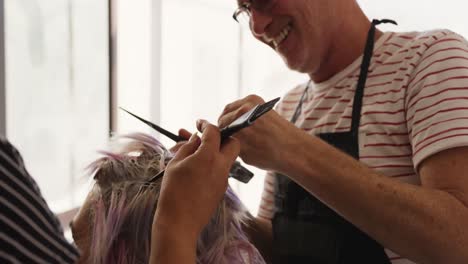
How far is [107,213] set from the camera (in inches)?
37.3

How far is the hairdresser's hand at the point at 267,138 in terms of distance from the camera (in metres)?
0.95

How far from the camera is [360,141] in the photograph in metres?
1.13

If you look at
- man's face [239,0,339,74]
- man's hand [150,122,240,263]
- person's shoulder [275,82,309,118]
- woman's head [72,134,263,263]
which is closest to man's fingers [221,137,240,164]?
man's hand [150,122,240,263]

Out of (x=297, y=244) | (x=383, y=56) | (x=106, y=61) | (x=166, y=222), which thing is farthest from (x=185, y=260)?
(x=106, y=61)

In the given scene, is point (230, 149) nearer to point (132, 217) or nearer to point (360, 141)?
point (132, 217)

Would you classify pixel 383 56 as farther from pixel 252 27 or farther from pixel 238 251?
pixel 238 251

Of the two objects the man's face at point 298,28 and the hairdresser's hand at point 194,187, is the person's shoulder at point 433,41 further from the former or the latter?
the hairdresser's hand at point 194,187

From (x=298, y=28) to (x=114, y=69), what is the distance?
3.47ft

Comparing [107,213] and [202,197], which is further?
[107,213]

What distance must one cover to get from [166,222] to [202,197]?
7 centimetres

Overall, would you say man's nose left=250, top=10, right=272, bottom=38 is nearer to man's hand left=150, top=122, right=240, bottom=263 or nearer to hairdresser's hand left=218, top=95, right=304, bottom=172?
hairdresser's hand left=218, top=95, right=304, bottom=172

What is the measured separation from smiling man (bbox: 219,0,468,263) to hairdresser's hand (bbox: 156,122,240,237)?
175 millimetres

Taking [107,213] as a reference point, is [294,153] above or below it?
above

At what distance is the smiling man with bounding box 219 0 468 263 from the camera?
91cm
